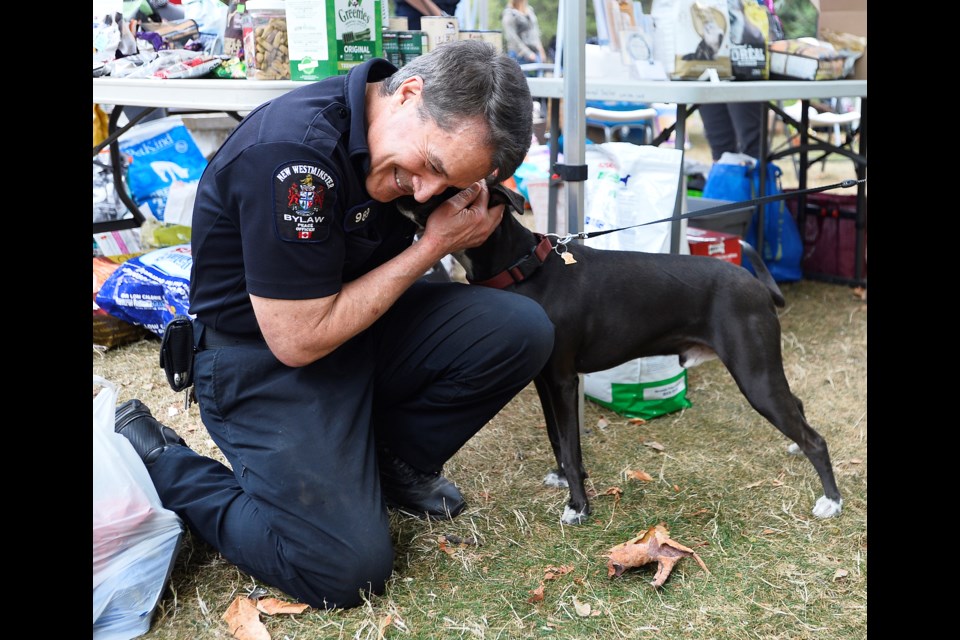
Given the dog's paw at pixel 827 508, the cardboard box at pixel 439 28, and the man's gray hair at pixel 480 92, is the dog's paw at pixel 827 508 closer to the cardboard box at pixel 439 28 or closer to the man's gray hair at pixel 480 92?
the man's gray hair at pixel 480 92

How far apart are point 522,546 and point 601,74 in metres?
2.20

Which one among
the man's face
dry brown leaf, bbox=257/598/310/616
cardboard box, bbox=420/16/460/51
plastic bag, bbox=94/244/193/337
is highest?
cardboard box, bbox=420/16/460/51

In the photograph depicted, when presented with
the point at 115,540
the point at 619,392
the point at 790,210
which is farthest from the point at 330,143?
the point at 790,210

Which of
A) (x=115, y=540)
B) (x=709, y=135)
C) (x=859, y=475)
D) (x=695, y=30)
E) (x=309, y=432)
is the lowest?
(x=859, y=475)

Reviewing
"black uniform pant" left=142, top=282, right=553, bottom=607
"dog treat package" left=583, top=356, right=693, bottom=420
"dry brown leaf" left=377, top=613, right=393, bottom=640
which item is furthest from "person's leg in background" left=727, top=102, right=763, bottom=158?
"dry brown leaf" left=377, top=613, right=393, bottom=640

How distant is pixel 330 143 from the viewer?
5.87 ft

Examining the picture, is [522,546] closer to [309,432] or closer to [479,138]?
[309,432]

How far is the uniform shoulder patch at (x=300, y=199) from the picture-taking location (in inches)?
68.6

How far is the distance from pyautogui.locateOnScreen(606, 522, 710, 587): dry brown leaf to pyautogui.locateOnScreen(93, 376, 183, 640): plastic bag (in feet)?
3.45

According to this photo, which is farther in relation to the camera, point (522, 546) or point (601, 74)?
point (601, 74)

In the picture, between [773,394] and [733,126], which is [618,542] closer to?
[773,394]

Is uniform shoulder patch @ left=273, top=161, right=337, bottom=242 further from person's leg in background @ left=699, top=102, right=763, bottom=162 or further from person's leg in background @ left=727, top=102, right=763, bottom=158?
person's leg in background @ left=727, top=102, right=763, bottom=158

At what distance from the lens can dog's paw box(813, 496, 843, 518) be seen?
2432 millimetres

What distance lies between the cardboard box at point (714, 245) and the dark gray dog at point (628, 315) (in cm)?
109
